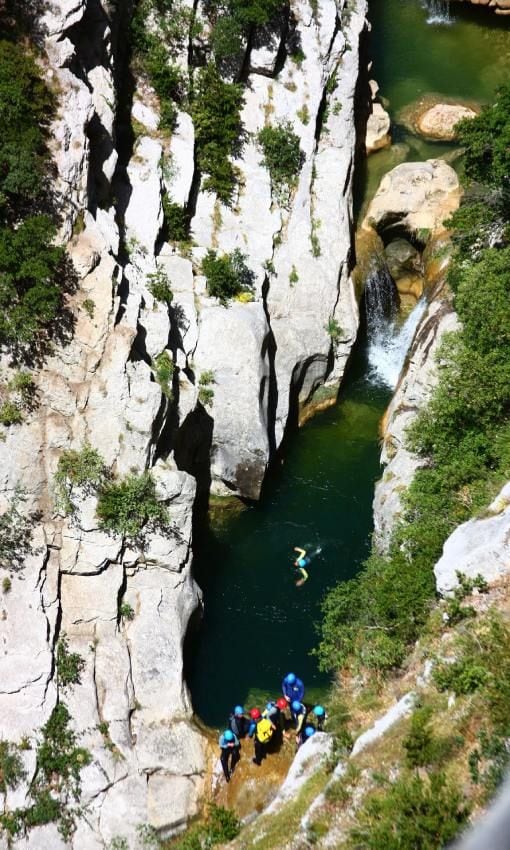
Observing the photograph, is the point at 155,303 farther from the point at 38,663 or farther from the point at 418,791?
the point at 418,791

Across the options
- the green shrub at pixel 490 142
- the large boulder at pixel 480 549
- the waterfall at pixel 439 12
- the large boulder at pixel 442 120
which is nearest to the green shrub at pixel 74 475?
the large boulder at pixel 480 549

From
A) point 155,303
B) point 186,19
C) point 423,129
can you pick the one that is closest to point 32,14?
point 186,19

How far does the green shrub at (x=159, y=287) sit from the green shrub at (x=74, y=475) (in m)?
6.84

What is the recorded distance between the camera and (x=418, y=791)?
15.0 meters

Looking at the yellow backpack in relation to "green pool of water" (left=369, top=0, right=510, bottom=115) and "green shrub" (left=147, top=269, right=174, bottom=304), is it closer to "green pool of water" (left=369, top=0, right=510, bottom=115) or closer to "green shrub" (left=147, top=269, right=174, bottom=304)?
"green shrub" (left=147, top=269, right=174, bottom=304)

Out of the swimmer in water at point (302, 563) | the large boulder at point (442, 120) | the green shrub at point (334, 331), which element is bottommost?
the swimmer in water at point (302, 563)

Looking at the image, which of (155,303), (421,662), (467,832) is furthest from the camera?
(155,303)

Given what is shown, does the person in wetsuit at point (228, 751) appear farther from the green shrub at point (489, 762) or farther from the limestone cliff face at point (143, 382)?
the green shrub at point (489, 762)

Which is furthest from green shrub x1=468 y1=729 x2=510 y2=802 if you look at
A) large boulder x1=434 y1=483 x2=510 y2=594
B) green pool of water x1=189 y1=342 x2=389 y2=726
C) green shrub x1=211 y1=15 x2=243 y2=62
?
green shrub x1=211 y1=15 x2=243 y2=62

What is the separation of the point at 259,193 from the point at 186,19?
7720 mm

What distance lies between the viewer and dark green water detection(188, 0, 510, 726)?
26125 millimetres

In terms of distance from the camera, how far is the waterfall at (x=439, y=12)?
45875 millimetres

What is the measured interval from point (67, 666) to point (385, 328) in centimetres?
1941

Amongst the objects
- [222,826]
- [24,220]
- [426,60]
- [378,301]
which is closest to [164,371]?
[24,220]
